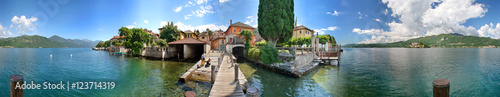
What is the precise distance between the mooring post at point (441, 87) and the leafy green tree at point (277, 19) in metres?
19.1

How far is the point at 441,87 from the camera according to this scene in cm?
277

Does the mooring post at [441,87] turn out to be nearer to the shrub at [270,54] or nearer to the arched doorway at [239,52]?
the shrub at [270,54]

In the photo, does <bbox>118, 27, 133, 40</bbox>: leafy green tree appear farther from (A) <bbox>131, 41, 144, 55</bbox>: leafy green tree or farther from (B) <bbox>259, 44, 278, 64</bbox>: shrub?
(B) <bbox>259, 44, 278, 64</bbox>: shrub

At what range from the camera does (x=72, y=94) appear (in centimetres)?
838

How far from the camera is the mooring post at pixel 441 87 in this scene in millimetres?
2742

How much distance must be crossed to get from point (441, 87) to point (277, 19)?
19.6 m

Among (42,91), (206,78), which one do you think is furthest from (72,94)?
(206,78)

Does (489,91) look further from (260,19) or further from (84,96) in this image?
(84,96)

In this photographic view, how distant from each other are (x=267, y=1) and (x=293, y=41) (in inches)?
644

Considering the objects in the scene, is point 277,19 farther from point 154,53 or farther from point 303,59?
point 154,53

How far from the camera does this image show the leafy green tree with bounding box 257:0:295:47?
21812 mm

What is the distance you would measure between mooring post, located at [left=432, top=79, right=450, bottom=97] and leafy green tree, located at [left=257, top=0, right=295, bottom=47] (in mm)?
19089

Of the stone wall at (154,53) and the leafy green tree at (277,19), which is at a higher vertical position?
the leafy green tree at (277,19)

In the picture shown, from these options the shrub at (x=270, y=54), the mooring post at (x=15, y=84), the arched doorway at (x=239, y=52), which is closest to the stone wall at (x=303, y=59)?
the shrub at (x=270, y=54)
